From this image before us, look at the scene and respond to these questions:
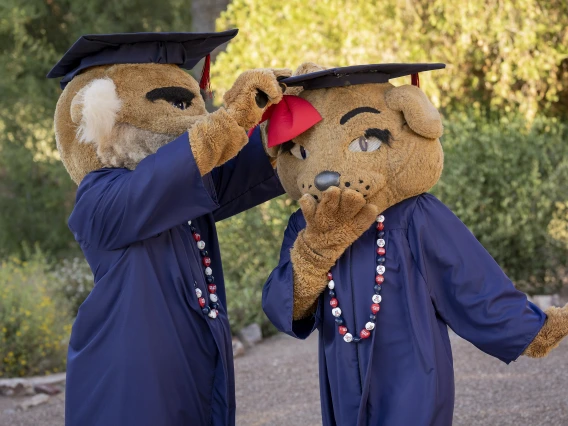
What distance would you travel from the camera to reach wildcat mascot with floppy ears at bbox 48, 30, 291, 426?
8.46 ft

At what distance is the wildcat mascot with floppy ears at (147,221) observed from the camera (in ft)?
8.46

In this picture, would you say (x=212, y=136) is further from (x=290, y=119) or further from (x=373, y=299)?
(x=373, y=299)

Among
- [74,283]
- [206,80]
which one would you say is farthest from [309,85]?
[74,283]

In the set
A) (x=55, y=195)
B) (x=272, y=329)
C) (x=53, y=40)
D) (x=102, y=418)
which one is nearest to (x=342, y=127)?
(x=102, y=418)

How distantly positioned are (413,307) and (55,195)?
6.83 m

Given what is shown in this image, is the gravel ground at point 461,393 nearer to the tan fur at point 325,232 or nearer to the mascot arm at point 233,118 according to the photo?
the tan fur at point 325,232

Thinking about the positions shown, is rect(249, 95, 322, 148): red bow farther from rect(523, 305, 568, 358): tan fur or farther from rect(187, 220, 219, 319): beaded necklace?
rect(523, 305, 568, 358): tan fur

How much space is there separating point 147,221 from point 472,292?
3.55 feet

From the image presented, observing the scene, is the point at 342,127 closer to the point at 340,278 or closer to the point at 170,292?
the point at 340,278

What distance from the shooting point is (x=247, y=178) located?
318 cm

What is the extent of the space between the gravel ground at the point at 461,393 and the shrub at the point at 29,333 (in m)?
0.42

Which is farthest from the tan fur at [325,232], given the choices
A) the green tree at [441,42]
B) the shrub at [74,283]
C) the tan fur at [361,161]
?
the shrub at [74,283]

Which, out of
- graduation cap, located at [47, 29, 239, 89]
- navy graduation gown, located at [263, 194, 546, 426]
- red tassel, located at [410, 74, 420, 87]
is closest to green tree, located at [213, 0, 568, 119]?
red tassel, located at [410, 74, 420, 87]

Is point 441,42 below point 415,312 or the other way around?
the other way around
